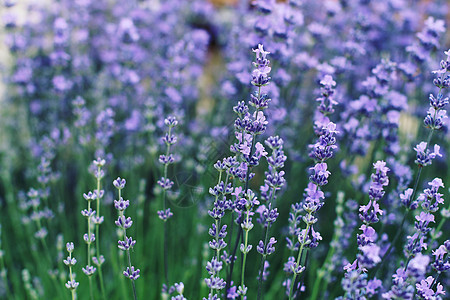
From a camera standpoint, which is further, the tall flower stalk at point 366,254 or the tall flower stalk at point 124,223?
the tall flower stalk at point 124,223

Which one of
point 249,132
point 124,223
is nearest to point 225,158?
point 249,132

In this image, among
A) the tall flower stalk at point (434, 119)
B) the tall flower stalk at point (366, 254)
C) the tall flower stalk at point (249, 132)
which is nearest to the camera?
the tall flower stalk at point (366, 254)

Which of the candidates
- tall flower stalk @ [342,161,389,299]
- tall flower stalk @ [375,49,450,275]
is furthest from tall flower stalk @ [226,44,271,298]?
tall flower stalk @ [375,49,450,275]

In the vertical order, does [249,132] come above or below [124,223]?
above

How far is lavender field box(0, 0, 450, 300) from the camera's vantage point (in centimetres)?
171

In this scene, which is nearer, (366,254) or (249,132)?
(366,254)

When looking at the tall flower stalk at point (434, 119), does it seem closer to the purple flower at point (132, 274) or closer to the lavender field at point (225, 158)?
the lavender field at point (225, 158)

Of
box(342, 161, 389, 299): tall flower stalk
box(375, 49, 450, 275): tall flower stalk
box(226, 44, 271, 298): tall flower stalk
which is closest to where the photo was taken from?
box(342, 161, 389, 299): tall flower stalk

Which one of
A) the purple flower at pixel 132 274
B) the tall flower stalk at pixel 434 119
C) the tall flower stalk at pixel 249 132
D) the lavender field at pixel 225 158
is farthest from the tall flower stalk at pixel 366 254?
the purple flower at pixel 132 274

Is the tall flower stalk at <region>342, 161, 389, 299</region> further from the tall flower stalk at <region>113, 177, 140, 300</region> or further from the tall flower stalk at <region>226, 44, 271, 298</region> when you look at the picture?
the tall flower stalk at <region>113, 177, 140, 300</region>

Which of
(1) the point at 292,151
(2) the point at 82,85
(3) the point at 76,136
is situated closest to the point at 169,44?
(2) the point at 82,85

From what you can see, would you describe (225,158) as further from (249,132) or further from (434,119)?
(434,119)

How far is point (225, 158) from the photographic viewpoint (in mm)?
1626

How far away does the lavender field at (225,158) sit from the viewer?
5.60ft
